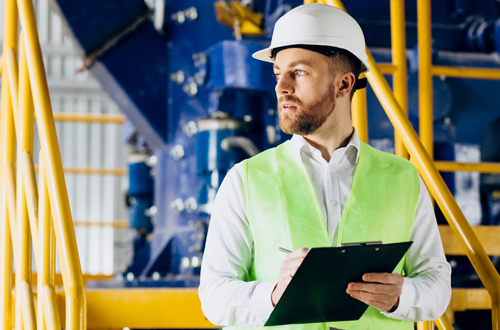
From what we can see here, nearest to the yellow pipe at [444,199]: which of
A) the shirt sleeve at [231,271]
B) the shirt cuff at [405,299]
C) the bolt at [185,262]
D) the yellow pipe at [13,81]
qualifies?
the shirt cuff at [405,299]

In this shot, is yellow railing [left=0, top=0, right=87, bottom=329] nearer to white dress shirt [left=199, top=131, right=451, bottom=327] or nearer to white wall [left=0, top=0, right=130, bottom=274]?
white dress shirt [left=199, top=131, right=451, bottom=327]

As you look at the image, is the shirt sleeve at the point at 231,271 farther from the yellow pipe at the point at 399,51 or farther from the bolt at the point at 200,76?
the bolt at the point at 200,76

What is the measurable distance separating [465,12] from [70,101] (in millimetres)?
9858

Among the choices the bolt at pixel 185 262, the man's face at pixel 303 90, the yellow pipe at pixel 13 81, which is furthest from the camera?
the bolt at pixel 185 262

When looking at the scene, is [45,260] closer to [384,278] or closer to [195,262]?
[384,278]

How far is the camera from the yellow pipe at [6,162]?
2.59 m

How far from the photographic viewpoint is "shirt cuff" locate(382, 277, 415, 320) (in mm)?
1621

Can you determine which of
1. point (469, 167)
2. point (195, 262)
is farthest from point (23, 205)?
point (469, 167)

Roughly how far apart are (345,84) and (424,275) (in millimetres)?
656

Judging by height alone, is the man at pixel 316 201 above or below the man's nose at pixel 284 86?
below

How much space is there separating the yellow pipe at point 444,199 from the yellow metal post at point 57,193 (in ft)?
4.41

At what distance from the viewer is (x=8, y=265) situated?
2.64 m

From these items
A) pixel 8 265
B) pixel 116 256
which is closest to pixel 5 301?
pixel 8 265

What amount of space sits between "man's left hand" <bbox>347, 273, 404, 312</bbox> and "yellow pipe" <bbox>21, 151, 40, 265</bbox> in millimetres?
1388
